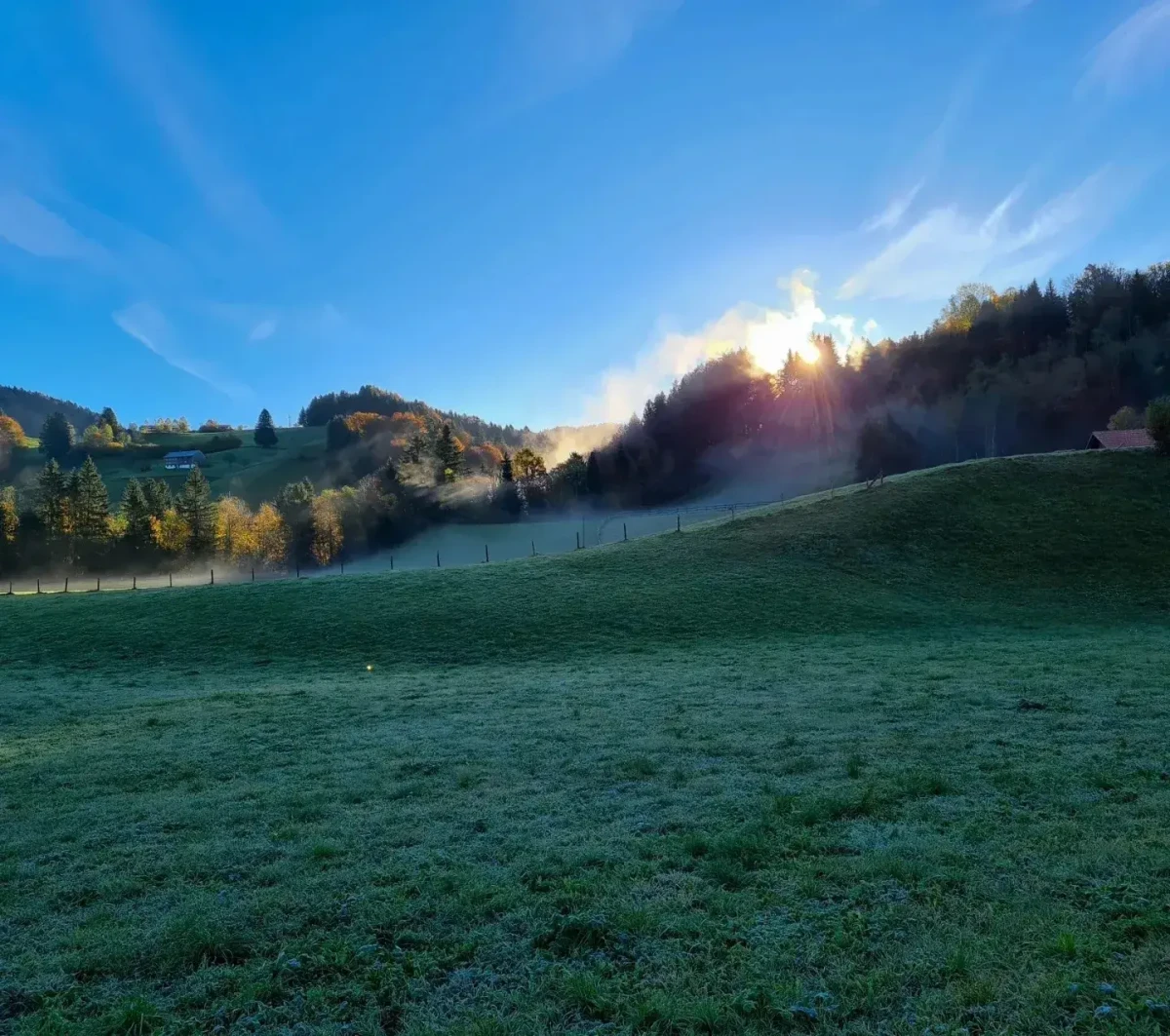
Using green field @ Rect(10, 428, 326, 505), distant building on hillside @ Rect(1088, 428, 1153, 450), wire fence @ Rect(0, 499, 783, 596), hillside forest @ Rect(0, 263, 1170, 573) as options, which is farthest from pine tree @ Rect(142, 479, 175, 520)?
distant building on hillside @ Rect(1088, 428, 1153, 450)

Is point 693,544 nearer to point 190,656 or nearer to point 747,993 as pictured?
point 190,656

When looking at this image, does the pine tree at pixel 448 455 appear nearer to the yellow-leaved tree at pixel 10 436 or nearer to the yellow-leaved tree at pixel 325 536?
the yellow-leaved tree at pixel 325 536

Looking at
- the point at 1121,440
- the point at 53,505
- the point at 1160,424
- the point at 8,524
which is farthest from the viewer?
the point at 8,524

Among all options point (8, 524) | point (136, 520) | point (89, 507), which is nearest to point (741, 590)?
point (136, 520)

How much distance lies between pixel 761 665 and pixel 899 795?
1243cm

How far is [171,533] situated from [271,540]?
14773 millimetres

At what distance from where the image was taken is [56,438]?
160 metres

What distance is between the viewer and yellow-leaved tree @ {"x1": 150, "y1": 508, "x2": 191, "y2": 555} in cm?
8800

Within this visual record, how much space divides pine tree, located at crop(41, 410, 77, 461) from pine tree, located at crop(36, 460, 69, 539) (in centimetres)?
9022

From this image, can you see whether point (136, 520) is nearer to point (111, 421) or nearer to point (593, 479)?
point (593, 479)

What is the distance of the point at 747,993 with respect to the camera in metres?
4.87

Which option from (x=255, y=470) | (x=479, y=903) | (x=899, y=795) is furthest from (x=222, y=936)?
(x=255, y=470)

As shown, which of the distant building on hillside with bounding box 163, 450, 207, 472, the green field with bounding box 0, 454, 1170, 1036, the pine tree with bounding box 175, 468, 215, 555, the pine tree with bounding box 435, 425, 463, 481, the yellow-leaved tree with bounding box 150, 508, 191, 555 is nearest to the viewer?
the green field with bounding box 0, 454, 1170, 1036

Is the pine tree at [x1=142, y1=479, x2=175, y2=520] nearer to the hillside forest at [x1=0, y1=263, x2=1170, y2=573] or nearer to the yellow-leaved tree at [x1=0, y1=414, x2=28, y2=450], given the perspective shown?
the hillside forest at [x1=0, y1=263, x2=1170, y2=573]
